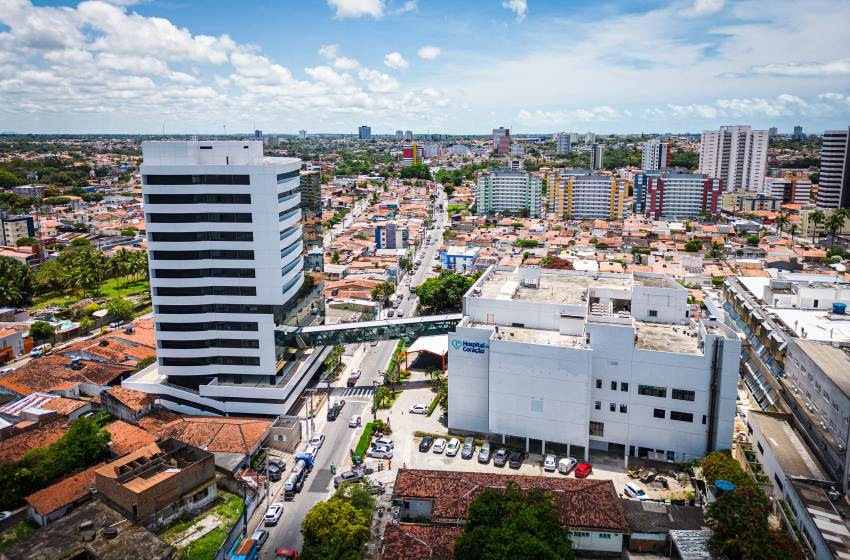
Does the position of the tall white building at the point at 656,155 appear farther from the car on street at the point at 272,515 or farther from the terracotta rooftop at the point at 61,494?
the terracotta rooftop at the point at 61,494

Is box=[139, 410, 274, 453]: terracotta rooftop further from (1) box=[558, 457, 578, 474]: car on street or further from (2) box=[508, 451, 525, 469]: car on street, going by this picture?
(1) box=[558, 457, 578, 474]: car on street

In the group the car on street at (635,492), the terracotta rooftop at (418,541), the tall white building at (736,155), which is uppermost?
the tall white building at (736,155)

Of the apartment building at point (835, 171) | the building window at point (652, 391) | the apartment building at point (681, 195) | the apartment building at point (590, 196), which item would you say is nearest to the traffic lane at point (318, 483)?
the building window at point (652, 391)

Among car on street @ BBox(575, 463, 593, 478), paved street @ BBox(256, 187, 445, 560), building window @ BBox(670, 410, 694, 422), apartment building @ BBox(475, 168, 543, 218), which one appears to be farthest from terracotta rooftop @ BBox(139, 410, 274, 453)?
apartment building @ BBox(475, 168, 543, 218)

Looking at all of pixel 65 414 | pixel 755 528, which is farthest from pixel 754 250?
pixel 65 414

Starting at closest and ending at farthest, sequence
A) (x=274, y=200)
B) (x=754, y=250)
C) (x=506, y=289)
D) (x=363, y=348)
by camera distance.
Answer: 1. (x=274, y=200)
2. (x=506, y=289)
3. (x=363, y=348)
4. (x=754, y=250)

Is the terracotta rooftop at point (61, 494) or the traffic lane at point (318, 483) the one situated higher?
the terracotta rooftop at point (61, 494)

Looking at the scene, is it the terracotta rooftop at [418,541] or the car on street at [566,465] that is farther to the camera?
the car on street at [566,465]

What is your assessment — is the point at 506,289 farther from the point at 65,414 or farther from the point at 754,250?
the point at 754,250
